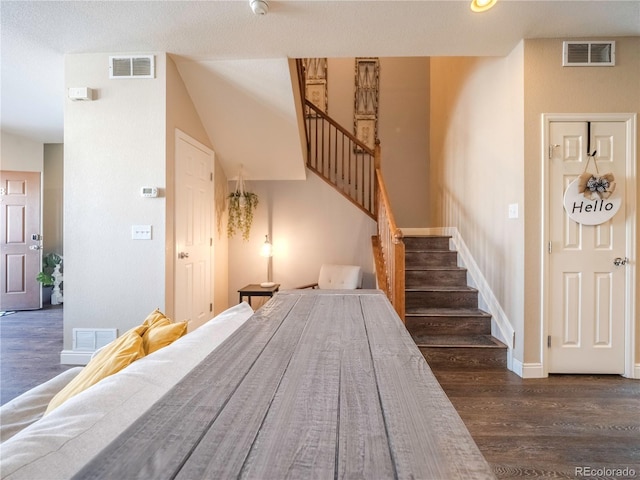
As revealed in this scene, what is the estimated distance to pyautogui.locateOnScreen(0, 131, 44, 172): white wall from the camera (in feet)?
15.4

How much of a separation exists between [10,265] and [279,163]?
15.2 feet

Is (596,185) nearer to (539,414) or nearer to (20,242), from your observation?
(539,414)

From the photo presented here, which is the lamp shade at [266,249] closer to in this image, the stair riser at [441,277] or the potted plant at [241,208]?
the potted plant at [241,208]

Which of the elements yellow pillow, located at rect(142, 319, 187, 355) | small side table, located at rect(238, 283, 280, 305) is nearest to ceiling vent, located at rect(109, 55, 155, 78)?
small side table, located at rect(238, 283, 280, 305)

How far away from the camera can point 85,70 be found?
2785 millimetres

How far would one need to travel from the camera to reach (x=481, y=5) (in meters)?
2.10

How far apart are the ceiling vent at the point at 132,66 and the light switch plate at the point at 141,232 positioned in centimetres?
139

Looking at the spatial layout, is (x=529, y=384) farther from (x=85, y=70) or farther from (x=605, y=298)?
(x=85, y=70)

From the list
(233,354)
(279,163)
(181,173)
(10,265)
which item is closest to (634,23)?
(279,163)

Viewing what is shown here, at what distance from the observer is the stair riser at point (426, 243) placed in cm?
388

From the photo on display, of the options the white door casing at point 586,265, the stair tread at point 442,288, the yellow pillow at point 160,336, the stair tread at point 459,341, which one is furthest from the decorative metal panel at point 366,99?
the yellow pillow at point 160,336

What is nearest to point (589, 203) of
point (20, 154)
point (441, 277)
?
point (441, 277)

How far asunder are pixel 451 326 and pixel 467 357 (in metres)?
0.33

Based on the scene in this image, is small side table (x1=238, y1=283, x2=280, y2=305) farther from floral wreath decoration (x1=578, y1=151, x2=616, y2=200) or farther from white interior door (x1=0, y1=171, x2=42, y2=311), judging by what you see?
white interior door (x1=0, y1=171, x2=42, y2=311)
